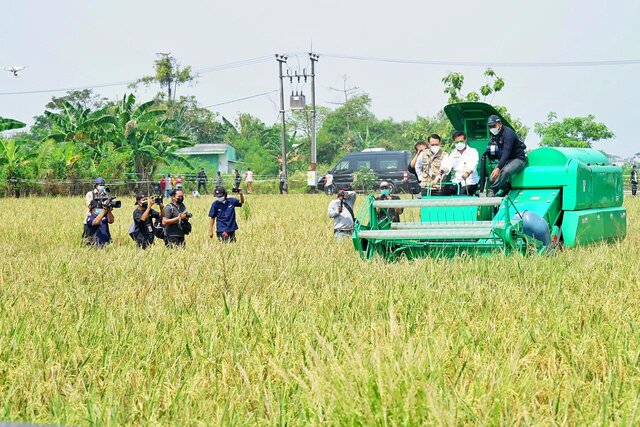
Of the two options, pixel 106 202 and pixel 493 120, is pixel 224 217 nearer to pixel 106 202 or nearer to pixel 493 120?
pixel 106 202

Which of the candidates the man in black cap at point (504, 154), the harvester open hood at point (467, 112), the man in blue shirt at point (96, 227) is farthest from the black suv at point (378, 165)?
the man in black cap at point (504, 154)

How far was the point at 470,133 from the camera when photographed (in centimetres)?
1254

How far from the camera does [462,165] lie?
11727mm

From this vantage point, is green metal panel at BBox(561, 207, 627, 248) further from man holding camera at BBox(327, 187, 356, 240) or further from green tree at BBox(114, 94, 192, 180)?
green tree at BBox(114, 94, 192, 180)

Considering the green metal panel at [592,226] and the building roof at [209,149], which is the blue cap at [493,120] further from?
the building roof at [209,149]

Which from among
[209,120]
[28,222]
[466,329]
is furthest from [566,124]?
[466,329]

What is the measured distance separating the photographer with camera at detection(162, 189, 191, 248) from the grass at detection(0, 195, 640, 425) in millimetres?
2840

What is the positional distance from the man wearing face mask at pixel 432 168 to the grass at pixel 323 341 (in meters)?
2.08

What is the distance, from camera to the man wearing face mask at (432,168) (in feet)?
39.2

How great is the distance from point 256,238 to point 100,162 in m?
25.7

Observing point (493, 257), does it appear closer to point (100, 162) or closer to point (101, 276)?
point (101, 276)

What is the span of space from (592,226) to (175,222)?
586 centimetres

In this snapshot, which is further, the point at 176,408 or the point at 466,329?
the point at 466,329

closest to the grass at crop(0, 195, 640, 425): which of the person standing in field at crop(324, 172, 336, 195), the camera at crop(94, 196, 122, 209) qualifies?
the camera at crop(94, 196, 122, 209)
